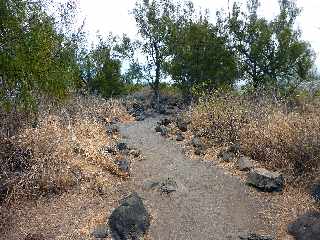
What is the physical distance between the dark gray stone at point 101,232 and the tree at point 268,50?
19.1 metres

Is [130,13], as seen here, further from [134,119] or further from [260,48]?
[134,119]

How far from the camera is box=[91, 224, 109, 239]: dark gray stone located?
23.7 ft

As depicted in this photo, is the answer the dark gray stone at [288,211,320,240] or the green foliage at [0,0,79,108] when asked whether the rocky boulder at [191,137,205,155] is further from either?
the green foliage at [0,0,79,108]

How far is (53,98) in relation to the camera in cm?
1068

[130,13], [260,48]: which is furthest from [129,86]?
[260,48]

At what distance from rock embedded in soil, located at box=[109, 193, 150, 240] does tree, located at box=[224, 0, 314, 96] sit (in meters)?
18.8

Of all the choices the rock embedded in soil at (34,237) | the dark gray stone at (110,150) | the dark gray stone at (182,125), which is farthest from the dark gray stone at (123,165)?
the dark gray stone at (182,125)

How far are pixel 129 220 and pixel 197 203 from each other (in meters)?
1.59

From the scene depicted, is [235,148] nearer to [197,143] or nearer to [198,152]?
[198,152]

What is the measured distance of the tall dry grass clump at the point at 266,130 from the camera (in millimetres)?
9297

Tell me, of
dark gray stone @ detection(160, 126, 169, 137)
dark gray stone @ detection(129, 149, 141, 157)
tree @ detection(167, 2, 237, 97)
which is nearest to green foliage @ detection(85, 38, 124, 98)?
tree @ detection(167, 2, 237, 97)

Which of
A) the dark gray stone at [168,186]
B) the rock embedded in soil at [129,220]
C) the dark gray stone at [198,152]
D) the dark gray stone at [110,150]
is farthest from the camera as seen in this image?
the dark gray stone at [198,152]

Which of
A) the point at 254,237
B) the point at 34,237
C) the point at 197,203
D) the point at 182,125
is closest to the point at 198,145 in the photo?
the point at 182,125

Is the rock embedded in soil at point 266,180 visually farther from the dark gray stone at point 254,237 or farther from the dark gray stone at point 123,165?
the dark gray stone at point 123,165
